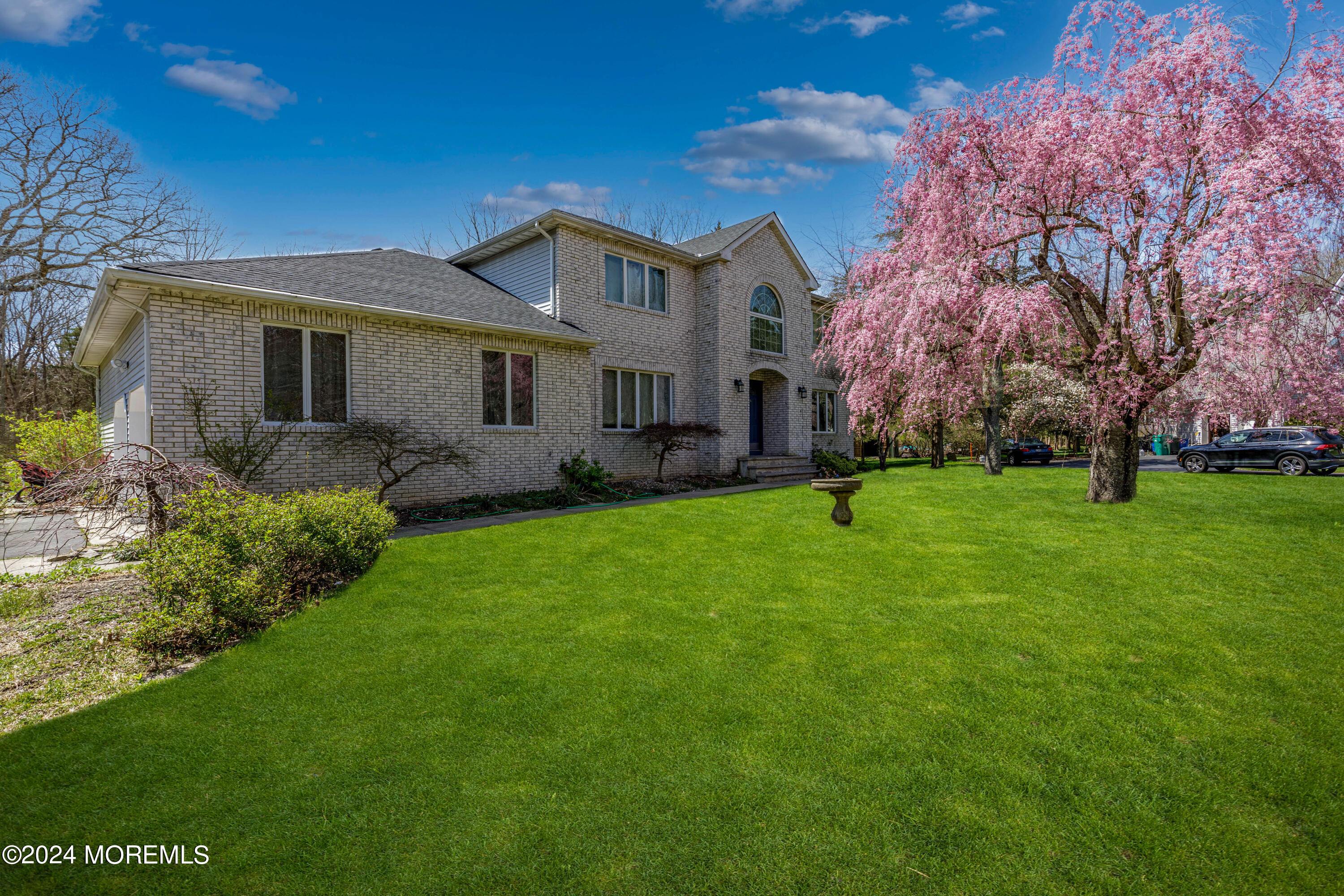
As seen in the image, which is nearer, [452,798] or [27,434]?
[452,798]

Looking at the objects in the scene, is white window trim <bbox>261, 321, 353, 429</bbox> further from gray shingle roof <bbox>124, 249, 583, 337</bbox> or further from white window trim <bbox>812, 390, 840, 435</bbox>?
white window trim <bbox>812, 390, 840, 435</bbox>

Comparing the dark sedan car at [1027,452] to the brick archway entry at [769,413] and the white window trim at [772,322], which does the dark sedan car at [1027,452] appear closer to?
the brick archway entry at [769,413]

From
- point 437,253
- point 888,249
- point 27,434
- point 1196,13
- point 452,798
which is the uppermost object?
point 437,253

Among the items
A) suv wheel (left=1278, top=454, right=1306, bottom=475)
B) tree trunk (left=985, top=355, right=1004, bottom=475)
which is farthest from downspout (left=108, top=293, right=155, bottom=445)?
suv wheel (left=1278, top=454, right=1306, bottom=475)

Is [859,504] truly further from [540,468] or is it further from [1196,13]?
[1196,13]

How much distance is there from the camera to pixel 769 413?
1833 centimetres

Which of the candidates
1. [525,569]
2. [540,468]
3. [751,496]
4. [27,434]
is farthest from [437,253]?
[525,569]

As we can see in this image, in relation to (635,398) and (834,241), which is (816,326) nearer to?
(834,241)

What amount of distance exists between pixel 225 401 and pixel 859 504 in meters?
9.85

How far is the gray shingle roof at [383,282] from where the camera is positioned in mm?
8570

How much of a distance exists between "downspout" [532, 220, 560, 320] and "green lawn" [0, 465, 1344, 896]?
8.52 m

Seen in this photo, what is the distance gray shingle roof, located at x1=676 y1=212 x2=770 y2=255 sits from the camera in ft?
52.4

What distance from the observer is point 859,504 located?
9.80 m

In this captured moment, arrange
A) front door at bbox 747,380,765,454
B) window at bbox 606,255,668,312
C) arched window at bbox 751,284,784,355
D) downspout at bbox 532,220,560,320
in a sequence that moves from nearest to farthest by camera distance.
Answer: downspout at bbox 532,220,560,320 < window at bbox 606,255,668,312 < arched window at bbox 751,284,784,355 < front door at bbox 747,380,765,454
